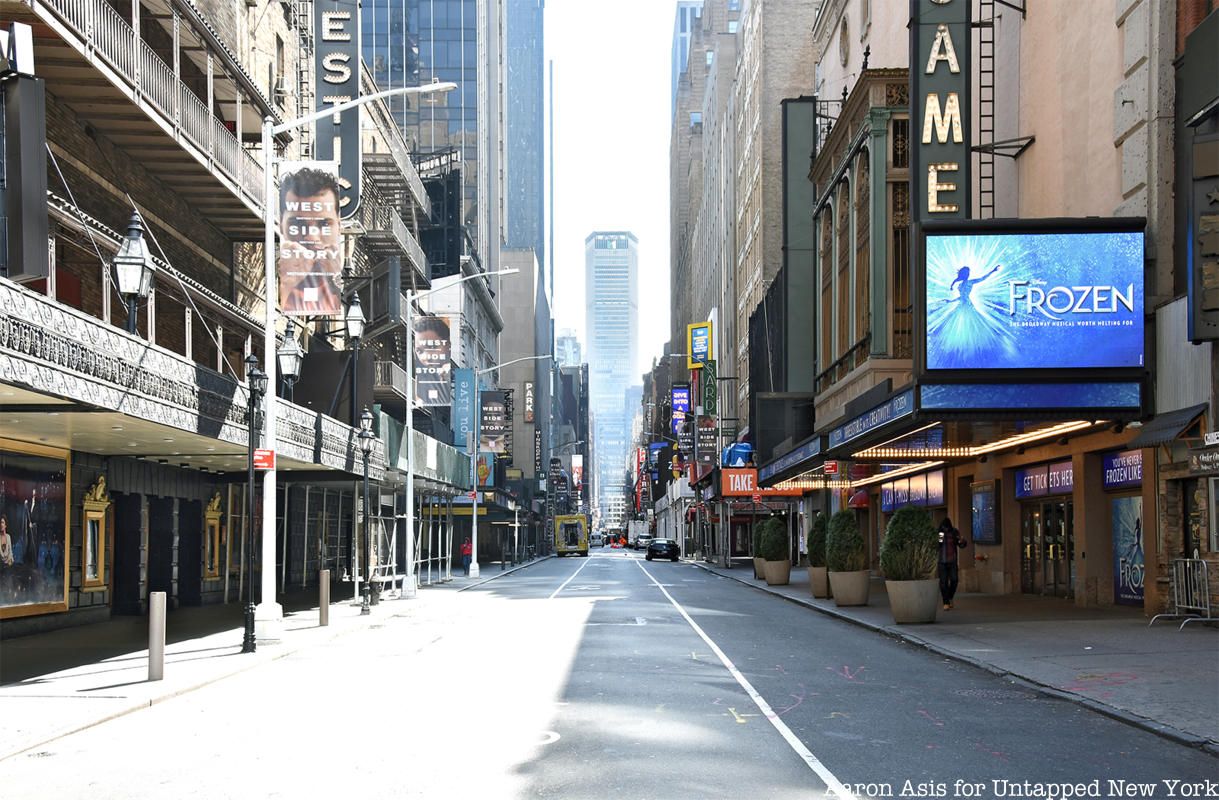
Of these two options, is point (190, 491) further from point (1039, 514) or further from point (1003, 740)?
point (1003, 740)

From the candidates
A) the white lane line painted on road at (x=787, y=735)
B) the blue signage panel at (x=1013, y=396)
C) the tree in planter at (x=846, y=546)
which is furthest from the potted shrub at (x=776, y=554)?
the white lane line painted on road at (x=787, y=735)

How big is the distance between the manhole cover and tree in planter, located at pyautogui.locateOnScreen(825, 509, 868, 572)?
48.5 feet

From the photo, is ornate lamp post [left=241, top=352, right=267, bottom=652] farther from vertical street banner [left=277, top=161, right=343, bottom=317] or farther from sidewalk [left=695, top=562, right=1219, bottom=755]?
sidewalk [left=695, top=562, right=1219, bottom=755]

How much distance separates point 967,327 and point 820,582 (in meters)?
11.7

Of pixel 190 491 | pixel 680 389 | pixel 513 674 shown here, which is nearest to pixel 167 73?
pixel 190 491

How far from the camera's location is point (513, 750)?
427 inches

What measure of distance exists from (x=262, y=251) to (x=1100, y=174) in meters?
23.8

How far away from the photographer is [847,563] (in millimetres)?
29703

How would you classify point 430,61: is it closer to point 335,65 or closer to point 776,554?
point 335,65

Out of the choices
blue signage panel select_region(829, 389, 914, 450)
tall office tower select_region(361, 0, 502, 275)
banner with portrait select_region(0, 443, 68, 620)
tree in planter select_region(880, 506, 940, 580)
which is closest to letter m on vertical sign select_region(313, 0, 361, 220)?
banner with portrait select_region(0, 443, 68, 620)

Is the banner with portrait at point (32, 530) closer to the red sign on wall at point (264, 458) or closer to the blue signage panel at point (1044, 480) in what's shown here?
the red sign on wall at point (264, 458)

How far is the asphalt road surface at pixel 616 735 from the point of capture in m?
9.44

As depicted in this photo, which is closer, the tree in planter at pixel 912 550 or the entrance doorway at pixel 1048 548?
the tree in planter at pixel 912 550

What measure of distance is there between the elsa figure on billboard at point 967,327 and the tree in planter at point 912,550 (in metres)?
2.99
